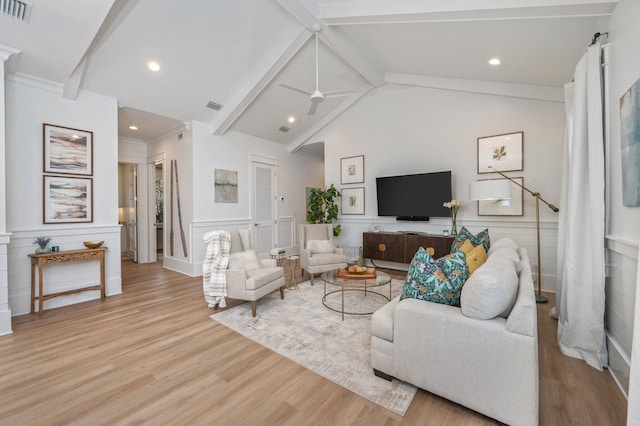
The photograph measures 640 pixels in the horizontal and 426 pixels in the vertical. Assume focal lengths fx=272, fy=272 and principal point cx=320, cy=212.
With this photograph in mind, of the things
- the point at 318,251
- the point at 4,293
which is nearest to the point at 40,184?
the point at 4,293

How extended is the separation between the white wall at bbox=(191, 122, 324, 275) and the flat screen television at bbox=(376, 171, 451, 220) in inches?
101

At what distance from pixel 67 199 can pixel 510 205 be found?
630cm

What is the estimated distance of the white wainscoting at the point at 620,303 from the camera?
1806 millimetres

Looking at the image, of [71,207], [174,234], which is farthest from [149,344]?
[174,234]

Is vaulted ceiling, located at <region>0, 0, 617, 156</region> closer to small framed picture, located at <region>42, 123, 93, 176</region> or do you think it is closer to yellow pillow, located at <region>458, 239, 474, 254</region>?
small framed picture, located at <region>42, 123, 93, 176</region>

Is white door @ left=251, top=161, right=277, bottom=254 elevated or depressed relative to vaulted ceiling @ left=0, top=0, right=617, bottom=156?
depressed

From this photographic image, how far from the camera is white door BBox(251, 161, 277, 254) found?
6.18 meters

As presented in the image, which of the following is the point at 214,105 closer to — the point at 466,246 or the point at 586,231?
the point at 466,246

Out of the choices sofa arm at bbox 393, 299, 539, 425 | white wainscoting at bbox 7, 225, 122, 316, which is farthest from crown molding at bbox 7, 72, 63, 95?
sofa arm at bbox 393, 299, 539, 425

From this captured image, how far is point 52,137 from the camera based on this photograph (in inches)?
136

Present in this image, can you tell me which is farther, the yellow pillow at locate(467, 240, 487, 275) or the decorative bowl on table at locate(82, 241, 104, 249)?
the decorative bowl on table at locate(82, 241, 104, 249)

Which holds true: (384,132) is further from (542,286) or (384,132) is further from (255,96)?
(542,286)

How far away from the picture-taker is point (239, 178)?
19.1 ft

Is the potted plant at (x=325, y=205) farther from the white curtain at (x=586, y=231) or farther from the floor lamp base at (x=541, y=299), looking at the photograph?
the white curtain at (x=586, y=231)
